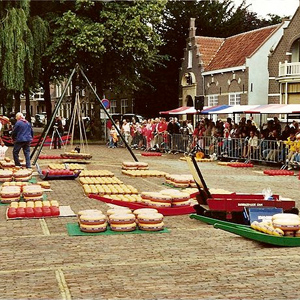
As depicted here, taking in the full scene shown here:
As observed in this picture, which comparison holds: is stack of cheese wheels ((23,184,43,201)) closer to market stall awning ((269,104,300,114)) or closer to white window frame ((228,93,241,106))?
market stall awning ((269,104,300,114))

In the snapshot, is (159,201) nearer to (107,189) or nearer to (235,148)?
(107,189)

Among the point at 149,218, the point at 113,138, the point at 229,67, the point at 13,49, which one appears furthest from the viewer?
the point at 229,67

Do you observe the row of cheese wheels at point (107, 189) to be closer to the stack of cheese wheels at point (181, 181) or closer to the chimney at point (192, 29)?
the stack of cheese wheels at point (181, 181)

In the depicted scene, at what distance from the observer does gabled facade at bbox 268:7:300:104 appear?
3578 cm

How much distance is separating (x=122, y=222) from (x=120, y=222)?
0.04 metres

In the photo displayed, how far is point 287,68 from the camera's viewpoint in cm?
3631

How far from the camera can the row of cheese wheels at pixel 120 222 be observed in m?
9.51

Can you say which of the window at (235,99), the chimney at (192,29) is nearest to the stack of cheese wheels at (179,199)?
the window at (235,99)

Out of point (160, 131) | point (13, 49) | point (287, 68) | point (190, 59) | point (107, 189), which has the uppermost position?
point (190, 59)

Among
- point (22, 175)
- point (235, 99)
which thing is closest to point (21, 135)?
point (22, 175)

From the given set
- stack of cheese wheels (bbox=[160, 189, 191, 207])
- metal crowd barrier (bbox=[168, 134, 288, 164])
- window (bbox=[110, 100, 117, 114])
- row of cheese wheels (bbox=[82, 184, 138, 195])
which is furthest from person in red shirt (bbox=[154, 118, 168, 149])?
window (bbox=[110, 100, 117, 114])

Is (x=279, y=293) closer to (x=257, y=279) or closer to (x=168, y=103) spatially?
(x=257, y=279)

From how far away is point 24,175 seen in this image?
611 inches

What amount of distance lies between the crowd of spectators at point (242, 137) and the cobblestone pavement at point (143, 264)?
1130 cm
